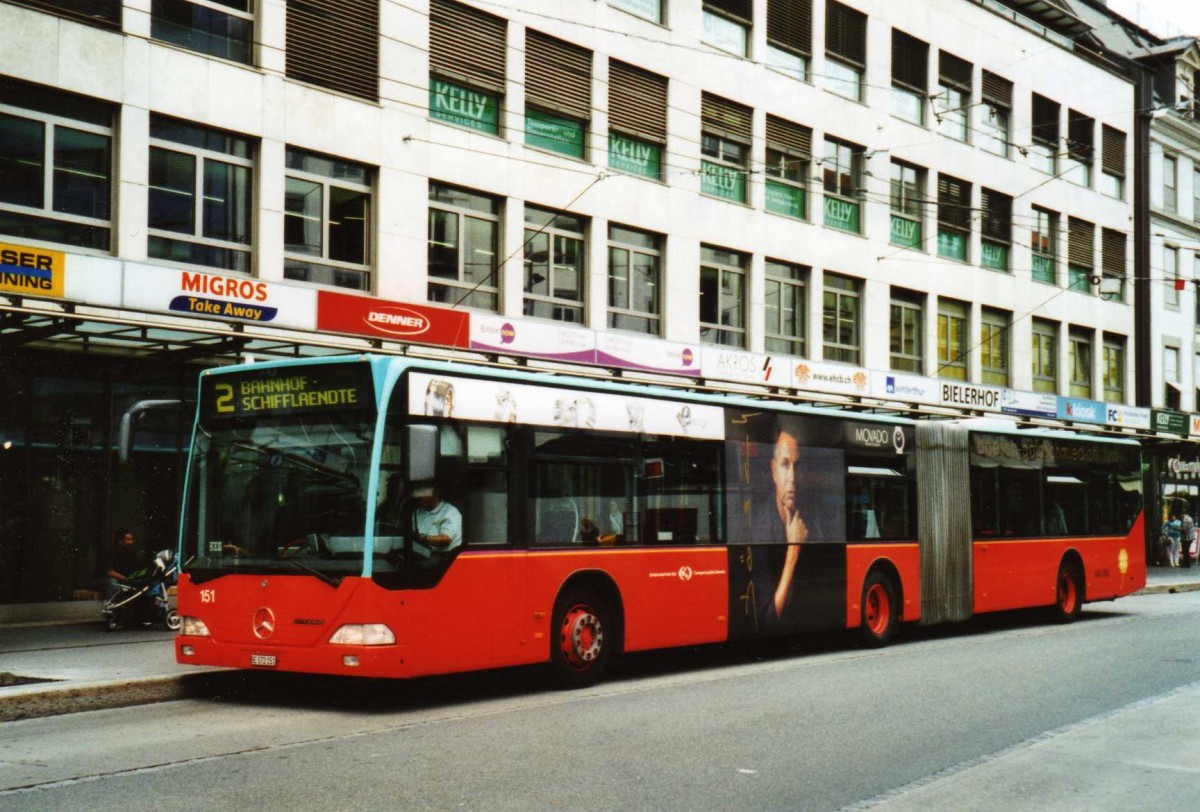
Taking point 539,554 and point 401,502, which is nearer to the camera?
point 401,502

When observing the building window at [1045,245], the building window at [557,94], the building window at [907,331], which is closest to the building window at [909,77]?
the building window at [907,331]

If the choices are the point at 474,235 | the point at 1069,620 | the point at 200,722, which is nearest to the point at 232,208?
the point at 474,235

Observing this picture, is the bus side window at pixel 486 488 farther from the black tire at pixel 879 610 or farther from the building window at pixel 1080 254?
the building window at pixel 1080 254

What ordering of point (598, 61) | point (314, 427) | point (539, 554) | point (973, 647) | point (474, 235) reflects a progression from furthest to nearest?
point (598, 61) < point (474, 235) < point (973, 647) < point (539, 554) < point (314, 427)

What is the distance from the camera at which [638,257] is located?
2589 cm

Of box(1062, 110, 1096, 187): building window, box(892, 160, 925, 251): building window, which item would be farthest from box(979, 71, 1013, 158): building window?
box(892, 160, 925, 251): building window

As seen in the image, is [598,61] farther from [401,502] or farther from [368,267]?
[401,502]

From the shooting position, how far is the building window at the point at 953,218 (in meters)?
34.2

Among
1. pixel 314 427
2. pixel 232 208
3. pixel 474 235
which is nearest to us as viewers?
pixel 314 427

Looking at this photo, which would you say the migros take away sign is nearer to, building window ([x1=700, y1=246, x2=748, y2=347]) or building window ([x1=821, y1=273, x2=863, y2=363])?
building window ([x1=700, y1=246, x2=748, y2=347])

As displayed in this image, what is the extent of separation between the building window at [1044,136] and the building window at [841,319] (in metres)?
9.60

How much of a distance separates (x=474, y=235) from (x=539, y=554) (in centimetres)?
1143

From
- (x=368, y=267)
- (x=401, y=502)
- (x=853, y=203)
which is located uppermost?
(x=853, y=203)

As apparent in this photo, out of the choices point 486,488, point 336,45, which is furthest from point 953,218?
point 486,488
